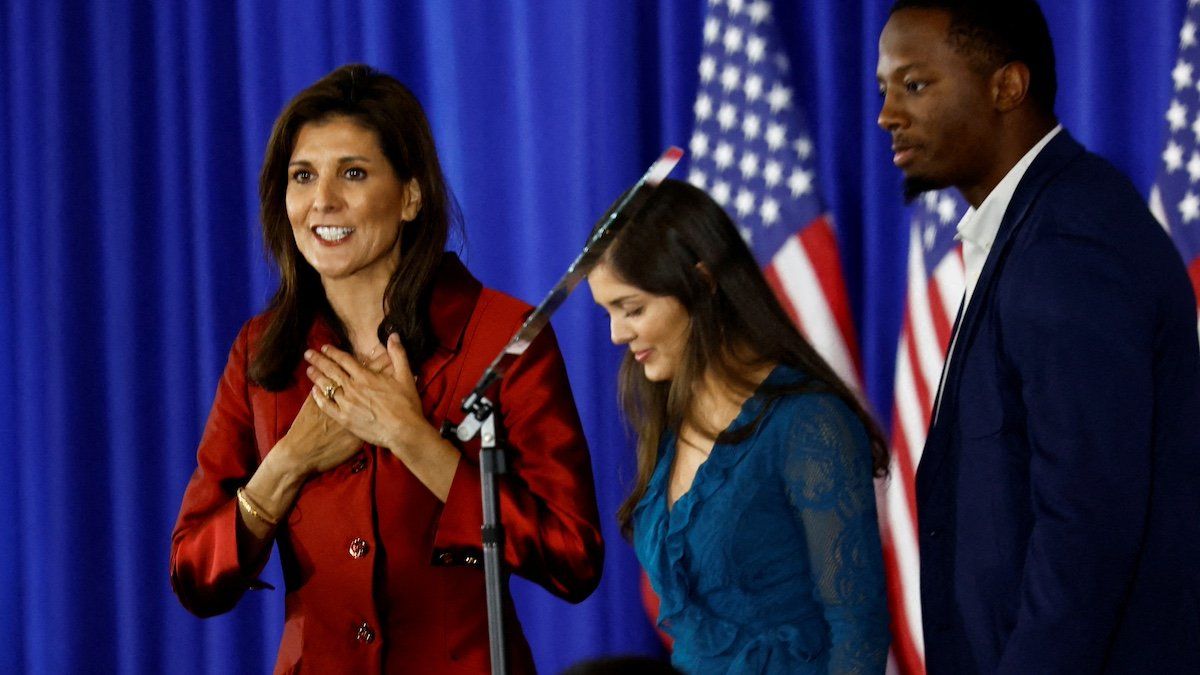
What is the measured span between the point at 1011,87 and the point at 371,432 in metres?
0.97

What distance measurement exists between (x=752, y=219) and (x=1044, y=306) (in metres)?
1.56

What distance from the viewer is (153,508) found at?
3.75 m

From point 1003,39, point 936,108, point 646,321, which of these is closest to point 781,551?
point 646,321

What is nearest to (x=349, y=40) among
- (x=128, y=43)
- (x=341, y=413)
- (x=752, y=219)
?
(x=128, y=43)

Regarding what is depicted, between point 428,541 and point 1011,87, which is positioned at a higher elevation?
point 1011,87

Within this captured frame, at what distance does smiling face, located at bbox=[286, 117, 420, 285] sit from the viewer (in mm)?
2137

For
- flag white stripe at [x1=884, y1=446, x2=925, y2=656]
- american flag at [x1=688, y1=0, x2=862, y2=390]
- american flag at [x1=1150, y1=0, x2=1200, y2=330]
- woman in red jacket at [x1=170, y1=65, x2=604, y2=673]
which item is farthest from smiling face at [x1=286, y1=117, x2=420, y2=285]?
american flag at [x1=1150, y1=0, x2=1200, y2=330]

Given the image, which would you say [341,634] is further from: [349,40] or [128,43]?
[128,43]

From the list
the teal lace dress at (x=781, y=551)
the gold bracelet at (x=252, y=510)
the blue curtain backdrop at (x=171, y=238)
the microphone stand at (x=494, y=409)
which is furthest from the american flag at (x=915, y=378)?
the microphone stand at (x=494, y=409)

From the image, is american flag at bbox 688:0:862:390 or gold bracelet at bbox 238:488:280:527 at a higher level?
american flag at bbox 688:0:862:390

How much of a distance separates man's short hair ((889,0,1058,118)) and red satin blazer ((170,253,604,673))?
71 cm

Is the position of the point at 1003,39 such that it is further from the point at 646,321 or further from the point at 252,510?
the point at 252,510

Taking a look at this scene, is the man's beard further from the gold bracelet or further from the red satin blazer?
the gold bracelet

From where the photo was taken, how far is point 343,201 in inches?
84.2
